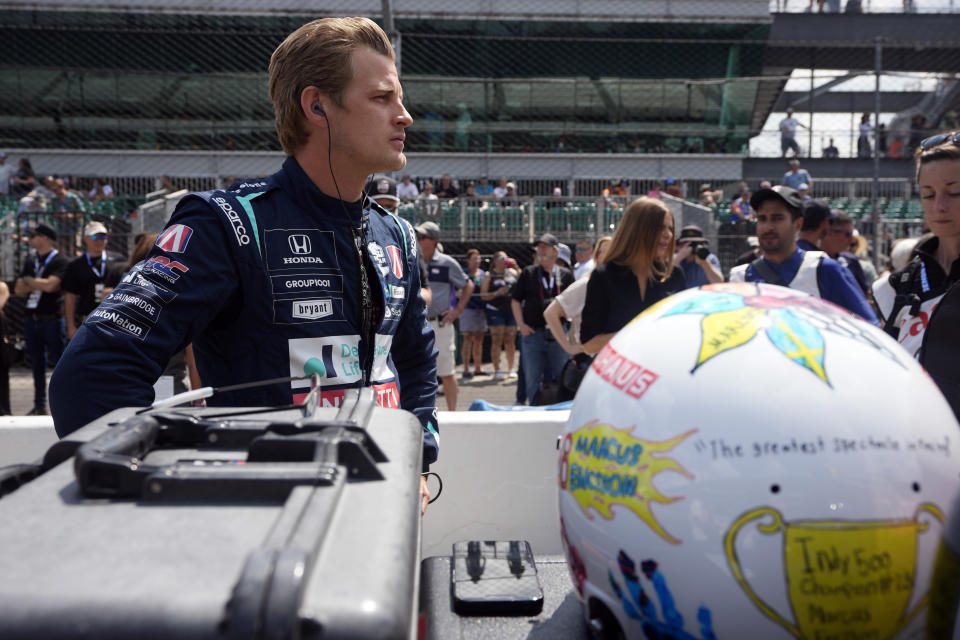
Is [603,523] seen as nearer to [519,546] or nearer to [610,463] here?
[610,463]

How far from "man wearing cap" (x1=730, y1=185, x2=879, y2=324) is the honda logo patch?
2.64 metres

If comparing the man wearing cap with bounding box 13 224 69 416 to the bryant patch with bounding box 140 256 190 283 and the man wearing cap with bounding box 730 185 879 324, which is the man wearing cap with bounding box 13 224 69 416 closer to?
the man wearing cap with bounding box 730 185 879 324

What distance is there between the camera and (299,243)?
1883mm

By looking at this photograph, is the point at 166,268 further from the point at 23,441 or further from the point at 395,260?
the point at 23,441

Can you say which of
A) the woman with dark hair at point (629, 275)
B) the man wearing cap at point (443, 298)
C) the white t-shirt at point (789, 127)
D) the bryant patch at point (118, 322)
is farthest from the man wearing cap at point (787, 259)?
the white t-shirt at point (789, 127)

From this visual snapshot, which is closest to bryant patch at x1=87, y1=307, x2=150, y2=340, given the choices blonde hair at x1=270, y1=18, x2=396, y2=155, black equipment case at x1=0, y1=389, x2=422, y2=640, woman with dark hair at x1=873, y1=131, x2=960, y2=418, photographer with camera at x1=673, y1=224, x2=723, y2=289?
black equipment case at x1=0, y1=389, x2=422, y2=640

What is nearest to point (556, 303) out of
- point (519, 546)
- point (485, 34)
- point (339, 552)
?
point (519, 546)

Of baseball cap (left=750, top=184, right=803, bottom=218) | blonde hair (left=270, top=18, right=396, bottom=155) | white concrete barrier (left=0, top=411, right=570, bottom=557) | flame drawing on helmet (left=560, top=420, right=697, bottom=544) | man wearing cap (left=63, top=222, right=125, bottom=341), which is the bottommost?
white concrete barrier (left=0, top=411, right=570, bottom=557)

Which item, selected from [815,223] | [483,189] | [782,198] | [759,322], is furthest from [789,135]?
[759,322]

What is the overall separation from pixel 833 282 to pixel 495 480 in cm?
197

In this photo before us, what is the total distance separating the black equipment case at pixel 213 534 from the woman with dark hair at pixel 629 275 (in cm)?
322

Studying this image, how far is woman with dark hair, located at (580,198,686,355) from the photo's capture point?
434 cm

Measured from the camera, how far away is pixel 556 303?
5703mm

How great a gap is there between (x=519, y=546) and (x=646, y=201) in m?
2.75
